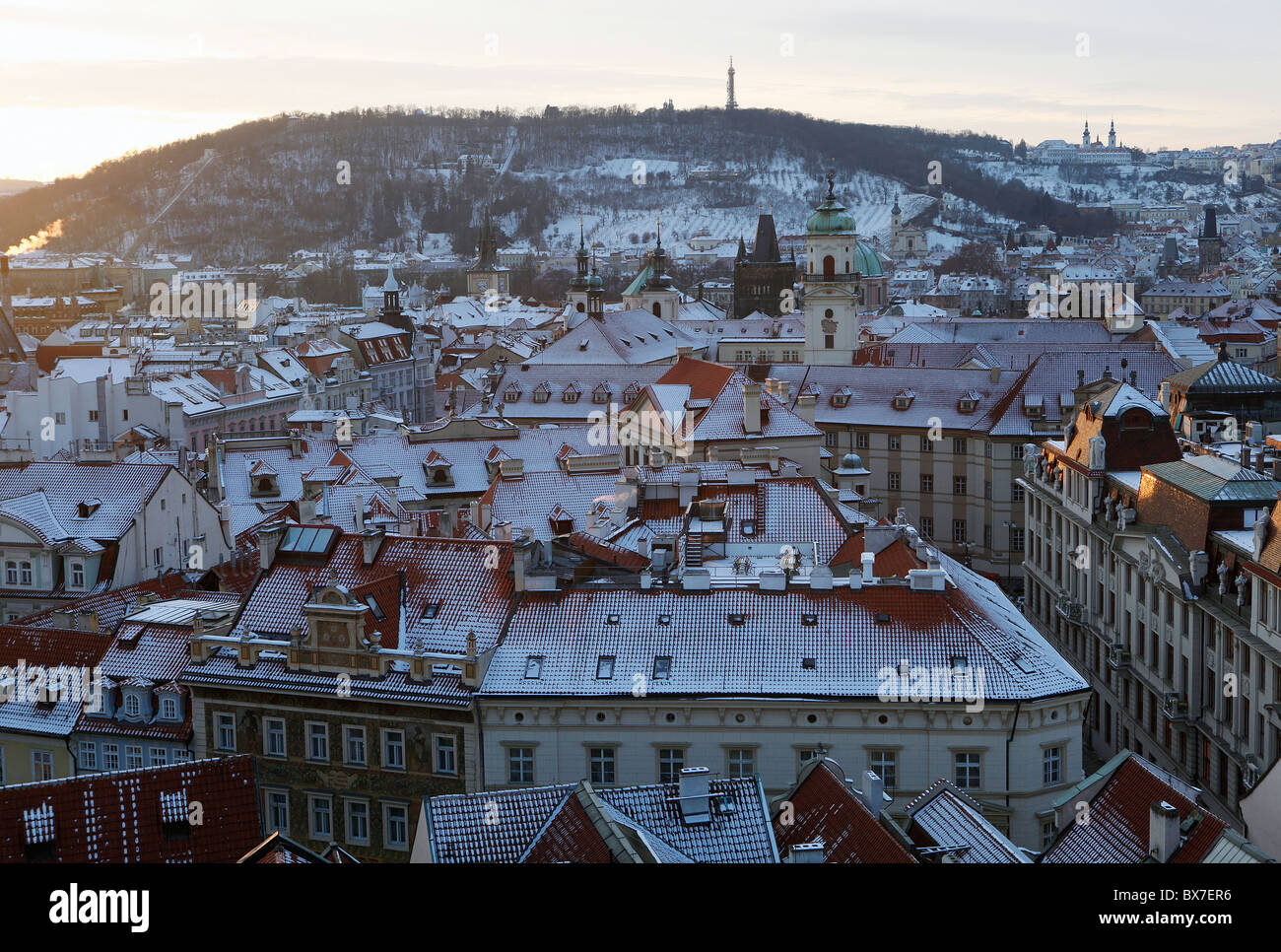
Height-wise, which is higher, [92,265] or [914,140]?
[914,140]

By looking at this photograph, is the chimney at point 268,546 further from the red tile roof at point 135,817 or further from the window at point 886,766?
the window at point 886,766

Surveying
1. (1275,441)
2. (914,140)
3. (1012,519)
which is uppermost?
(914,140)

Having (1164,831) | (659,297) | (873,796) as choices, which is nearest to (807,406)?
(873,796)

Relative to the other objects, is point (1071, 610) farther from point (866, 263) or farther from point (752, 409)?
point (866, 263)

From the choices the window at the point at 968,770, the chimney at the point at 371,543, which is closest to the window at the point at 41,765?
the chimney at the point at 371,543

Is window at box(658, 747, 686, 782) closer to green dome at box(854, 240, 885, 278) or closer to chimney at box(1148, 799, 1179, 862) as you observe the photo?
chimney at box(1148, 799, 1179, 862)

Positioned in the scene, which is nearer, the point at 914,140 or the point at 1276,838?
the point at 1276,838
